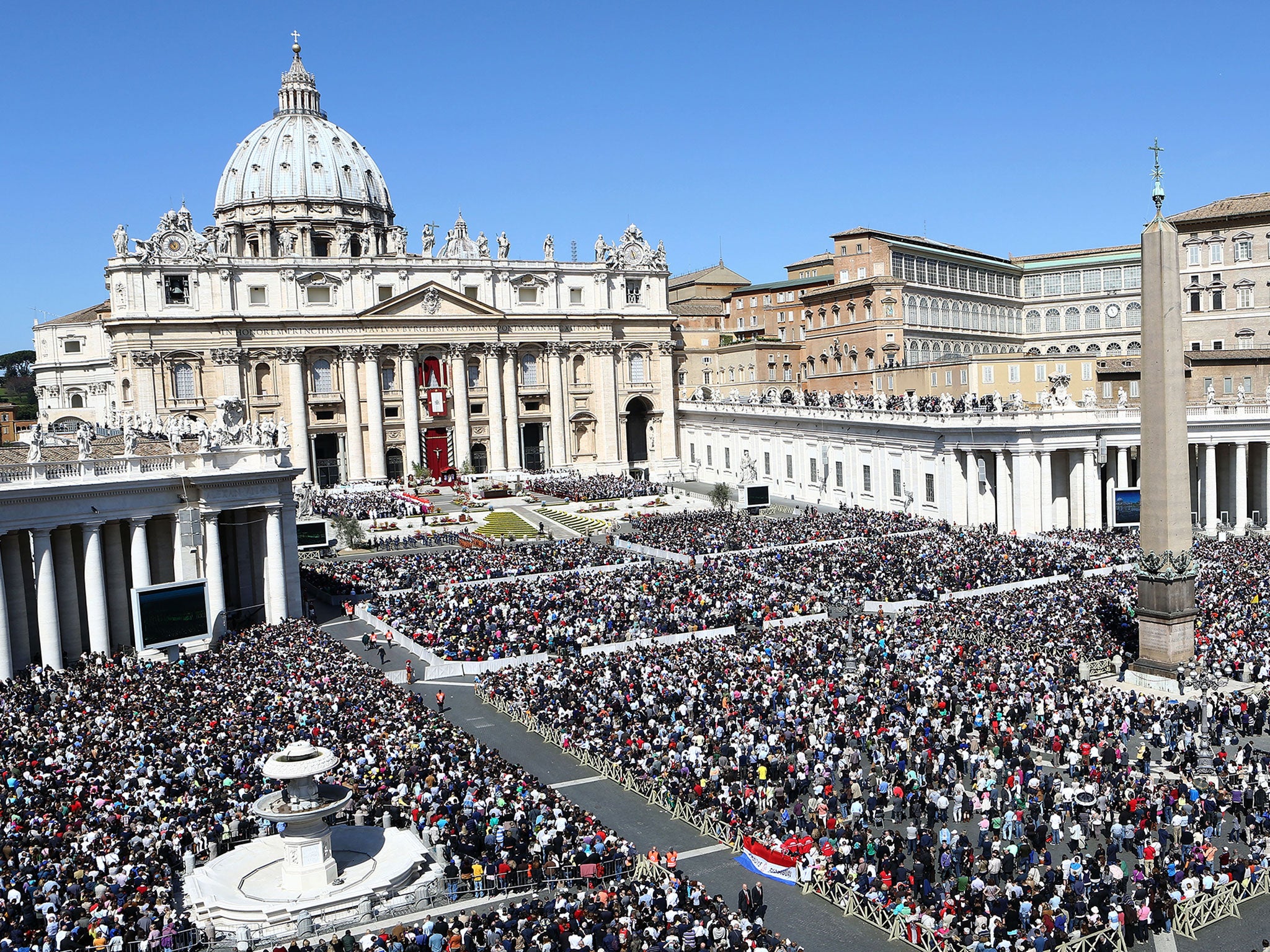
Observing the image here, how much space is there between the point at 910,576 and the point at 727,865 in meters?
24.0

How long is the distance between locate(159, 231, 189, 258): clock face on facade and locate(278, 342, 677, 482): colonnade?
9618mm

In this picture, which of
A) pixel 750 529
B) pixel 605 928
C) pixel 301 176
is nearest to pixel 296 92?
pixel 301 176

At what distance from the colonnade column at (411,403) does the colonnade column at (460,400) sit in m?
2.61

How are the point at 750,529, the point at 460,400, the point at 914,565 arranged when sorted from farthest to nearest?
the point at 460,400
the point at 750,529
the point at 914,565

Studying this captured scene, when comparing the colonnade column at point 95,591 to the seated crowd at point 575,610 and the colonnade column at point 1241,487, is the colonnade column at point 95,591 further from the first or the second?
the colonnade column at point 1241,487

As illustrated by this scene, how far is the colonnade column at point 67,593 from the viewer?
37.2m

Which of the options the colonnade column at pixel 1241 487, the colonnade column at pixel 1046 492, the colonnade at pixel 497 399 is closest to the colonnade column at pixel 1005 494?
the colonnade column at pixel 1046 492

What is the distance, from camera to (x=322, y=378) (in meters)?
87.9

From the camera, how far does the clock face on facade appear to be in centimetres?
8375

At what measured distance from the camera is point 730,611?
39.6m

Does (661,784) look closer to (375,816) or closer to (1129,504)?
(375,816)

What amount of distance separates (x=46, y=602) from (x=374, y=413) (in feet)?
173

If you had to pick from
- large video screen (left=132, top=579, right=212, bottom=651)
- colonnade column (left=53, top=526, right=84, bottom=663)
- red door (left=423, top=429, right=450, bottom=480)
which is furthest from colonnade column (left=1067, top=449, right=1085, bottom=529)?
red door (left=423, top=429, right=450, bottom=480)

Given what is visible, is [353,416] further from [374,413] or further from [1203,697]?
[1203,697]
